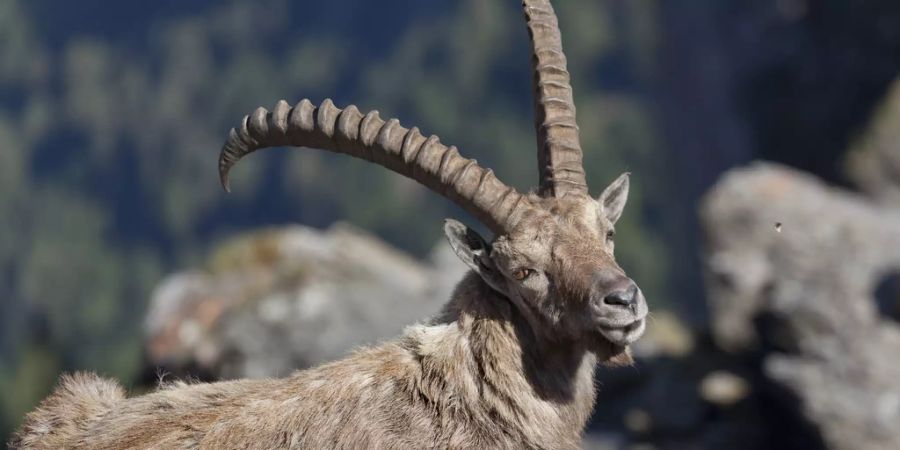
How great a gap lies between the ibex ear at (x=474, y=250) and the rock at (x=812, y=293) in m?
10.5

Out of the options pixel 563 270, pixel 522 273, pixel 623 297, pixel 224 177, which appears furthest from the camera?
pixel 224 177

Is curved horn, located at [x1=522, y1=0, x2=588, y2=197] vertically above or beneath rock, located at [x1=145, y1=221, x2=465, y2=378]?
beneath

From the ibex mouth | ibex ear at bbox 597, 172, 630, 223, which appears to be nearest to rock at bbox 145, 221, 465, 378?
ibex ear at bbox 597, 172, 630, 223

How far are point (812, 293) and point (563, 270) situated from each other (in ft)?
40.6

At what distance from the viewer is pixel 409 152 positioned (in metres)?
8.72

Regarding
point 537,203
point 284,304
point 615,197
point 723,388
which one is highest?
point 284,304

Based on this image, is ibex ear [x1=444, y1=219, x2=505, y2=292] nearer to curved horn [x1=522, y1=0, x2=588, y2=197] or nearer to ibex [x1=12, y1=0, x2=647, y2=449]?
ibex [x1=12, y1=0, x2=647, y2=449]

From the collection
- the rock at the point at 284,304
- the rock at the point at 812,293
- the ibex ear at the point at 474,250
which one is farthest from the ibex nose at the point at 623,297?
the rock at the point at 284,304

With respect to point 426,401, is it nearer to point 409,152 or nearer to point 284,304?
point 409,152

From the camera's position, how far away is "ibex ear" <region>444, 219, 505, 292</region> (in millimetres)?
8672

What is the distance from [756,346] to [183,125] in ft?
492

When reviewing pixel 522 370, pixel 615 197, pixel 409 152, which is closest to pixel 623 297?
pixel 522 370

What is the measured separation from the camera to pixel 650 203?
4555 inches

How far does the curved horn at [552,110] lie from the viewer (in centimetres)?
900
